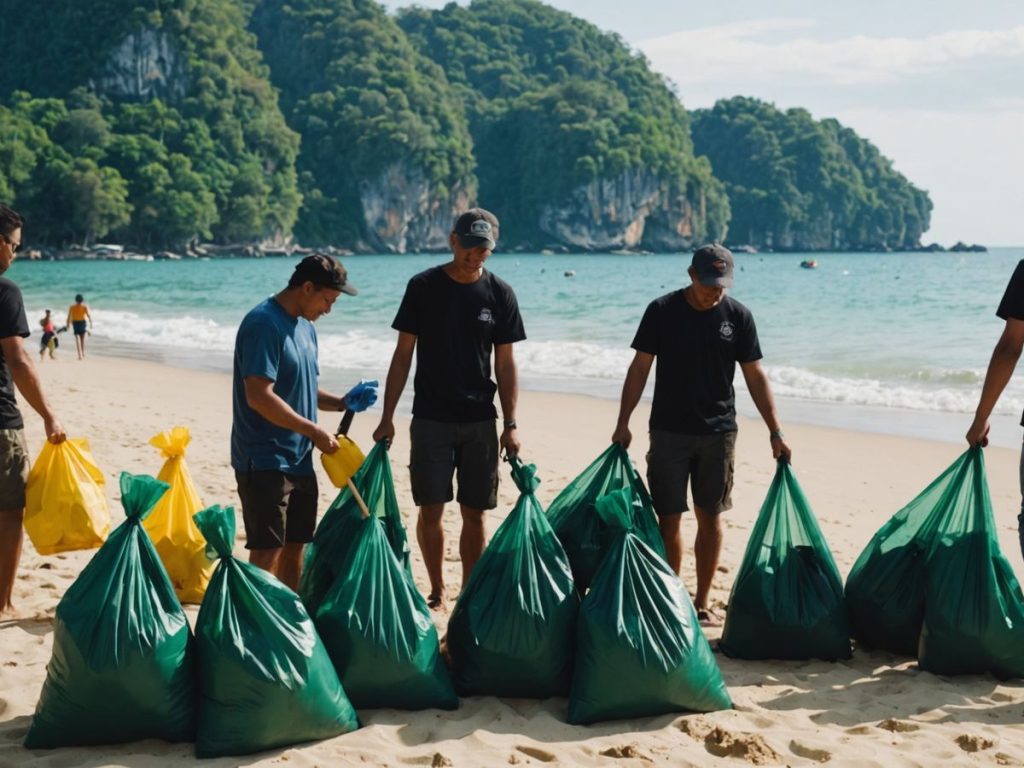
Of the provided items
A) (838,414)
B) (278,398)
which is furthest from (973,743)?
(838,414)

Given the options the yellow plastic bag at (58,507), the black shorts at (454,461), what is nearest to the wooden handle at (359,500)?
the black shorts at (454,461)

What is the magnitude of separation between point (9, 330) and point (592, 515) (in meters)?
2.07

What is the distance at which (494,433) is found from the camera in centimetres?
430

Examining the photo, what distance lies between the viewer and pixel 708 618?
177 inches

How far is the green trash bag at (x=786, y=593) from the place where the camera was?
3.99 meters

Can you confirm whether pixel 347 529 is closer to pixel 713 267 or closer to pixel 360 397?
pixel 360 397

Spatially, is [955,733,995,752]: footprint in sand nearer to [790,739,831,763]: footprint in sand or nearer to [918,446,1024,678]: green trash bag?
[790,739,831,763]: footprint in sand

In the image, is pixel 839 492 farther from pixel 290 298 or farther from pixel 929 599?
pixel 290 298

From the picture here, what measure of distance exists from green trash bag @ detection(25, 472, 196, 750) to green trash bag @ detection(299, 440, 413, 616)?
726 millimetres

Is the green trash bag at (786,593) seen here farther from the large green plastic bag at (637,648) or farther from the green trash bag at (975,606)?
the large green plastic bag at (637,648)

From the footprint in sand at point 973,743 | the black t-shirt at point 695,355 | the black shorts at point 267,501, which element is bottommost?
the footprint in sand at point 973,743

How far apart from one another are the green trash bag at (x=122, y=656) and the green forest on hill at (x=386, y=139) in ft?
255

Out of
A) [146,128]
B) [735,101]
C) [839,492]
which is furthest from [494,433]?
[735,101]

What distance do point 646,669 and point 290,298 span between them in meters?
1.57
